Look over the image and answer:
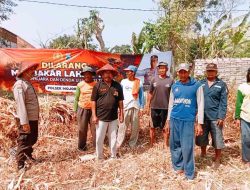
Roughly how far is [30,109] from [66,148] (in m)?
1.58

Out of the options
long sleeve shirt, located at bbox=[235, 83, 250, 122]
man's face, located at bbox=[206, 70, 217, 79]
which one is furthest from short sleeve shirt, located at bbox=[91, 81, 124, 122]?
long sleeve shirt, located at bbox=[235, 83, 250, 122]

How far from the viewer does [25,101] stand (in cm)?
511

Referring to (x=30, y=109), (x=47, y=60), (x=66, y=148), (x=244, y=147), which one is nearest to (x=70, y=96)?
(x=47, y=60)

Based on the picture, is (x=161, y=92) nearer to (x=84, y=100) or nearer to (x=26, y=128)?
(x=84, y=100)

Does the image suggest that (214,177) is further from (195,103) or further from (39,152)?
(39,152)

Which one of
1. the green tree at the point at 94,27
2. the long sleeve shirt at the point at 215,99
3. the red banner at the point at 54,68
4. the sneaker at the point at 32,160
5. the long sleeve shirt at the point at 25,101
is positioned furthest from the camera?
the green tree at the point at 94,27

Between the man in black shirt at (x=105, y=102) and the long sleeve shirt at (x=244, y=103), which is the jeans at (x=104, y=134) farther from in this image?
the long sleeve shirt at (x=244, y=103)

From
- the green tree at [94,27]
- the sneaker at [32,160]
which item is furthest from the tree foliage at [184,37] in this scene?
the sneaker at [32,160]

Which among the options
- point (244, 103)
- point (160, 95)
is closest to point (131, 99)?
point (160, 95)

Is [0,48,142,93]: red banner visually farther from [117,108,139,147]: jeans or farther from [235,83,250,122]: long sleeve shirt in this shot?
[235,83,250,122]: long sleeve shirt

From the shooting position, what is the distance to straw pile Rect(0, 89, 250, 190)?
184 inches

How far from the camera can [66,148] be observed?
6.45 metres

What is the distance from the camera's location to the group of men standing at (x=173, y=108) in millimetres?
4762

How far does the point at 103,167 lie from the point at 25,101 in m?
1.62
